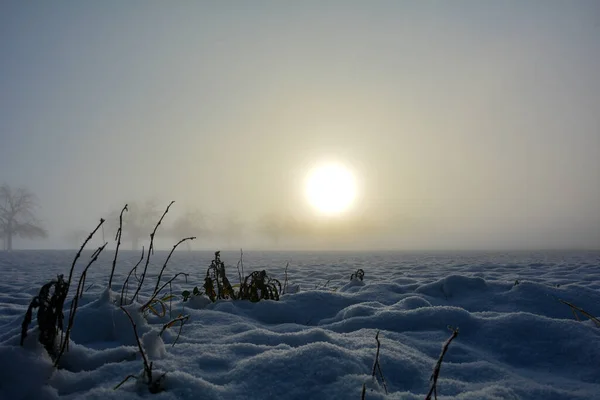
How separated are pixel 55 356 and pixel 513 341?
7.69 ft

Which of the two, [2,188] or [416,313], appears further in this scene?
[2,188]

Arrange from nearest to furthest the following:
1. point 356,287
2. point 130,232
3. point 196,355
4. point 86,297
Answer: point 196,355
point 86,297
point 356,287
point 130,232

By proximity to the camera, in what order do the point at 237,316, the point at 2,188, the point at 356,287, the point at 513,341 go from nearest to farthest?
1. the point at 513,341
2. the point at 237,316
3. the point at 356,287
4. the point at 2,188

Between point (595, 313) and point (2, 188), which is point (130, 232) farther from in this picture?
point (595, 313)

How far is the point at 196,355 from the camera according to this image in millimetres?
1718

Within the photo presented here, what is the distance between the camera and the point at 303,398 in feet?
4.33

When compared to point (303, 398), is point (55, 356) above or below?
above

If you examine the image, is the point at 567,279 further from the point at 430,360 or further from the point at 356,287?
the point at 430,360

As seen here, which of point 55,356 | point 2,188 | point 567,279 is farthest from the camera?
point 2,188

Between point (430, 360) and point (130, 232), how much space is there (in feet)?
181

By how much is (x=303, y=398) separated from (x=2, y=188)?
4753cm

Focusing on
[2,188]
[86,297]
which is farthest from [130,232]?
[86,297]

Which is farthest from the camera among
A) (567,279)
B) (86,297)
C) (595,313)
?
(567,279)

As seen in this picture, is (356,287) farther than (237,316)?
Yes
